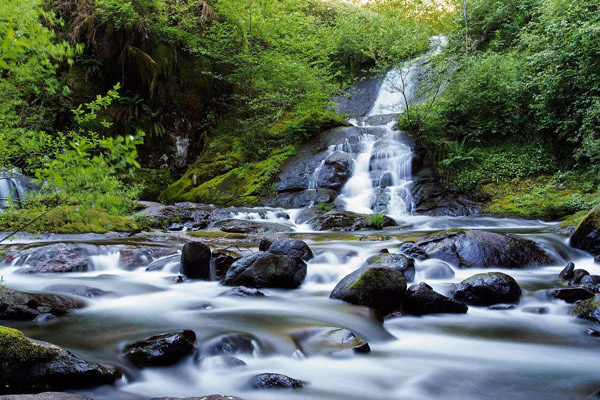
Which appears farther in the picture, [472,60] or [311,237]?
[472,60]

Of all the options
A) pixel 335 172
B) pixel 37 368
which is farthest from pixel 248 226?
pixel 37 368

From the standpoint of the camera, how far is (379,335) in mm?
4062

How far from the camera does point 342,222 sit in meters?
10.6

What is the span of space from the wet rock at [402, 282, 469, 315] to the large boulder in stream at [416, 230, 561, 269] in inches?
65.1

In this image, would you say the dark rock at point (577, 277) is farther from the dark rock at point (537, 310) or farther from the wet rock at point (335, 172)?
the wet rock at point (335, 172)

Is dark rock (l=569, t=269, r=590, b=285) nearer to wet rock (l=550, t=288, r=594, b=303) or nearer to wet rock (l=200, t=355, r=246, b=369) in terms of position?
wet rock (l=550, t=288, r=594, b=303)

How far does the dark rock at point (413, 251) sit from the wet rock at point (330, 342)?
3073 mm

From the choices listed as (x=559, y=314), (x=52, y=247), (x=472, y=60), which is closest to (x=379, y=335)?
(x=559, y=314)

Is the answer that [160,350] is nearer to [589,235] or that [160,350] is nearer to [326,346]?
[326,346]

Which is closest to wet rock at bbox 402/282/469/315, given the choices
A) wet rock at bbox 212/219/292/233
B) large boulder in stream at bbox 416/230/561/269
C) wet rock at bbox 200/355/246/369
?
large boulder in stream at bbox 416/230/561/269

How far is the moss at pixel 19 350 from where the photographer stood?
253cm

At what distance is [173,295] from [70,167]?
3414mm

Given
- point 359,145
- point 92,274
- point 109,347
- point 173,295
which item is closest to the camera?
point 109,347

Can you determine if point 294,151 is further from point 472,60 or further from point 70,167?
point 70,167
